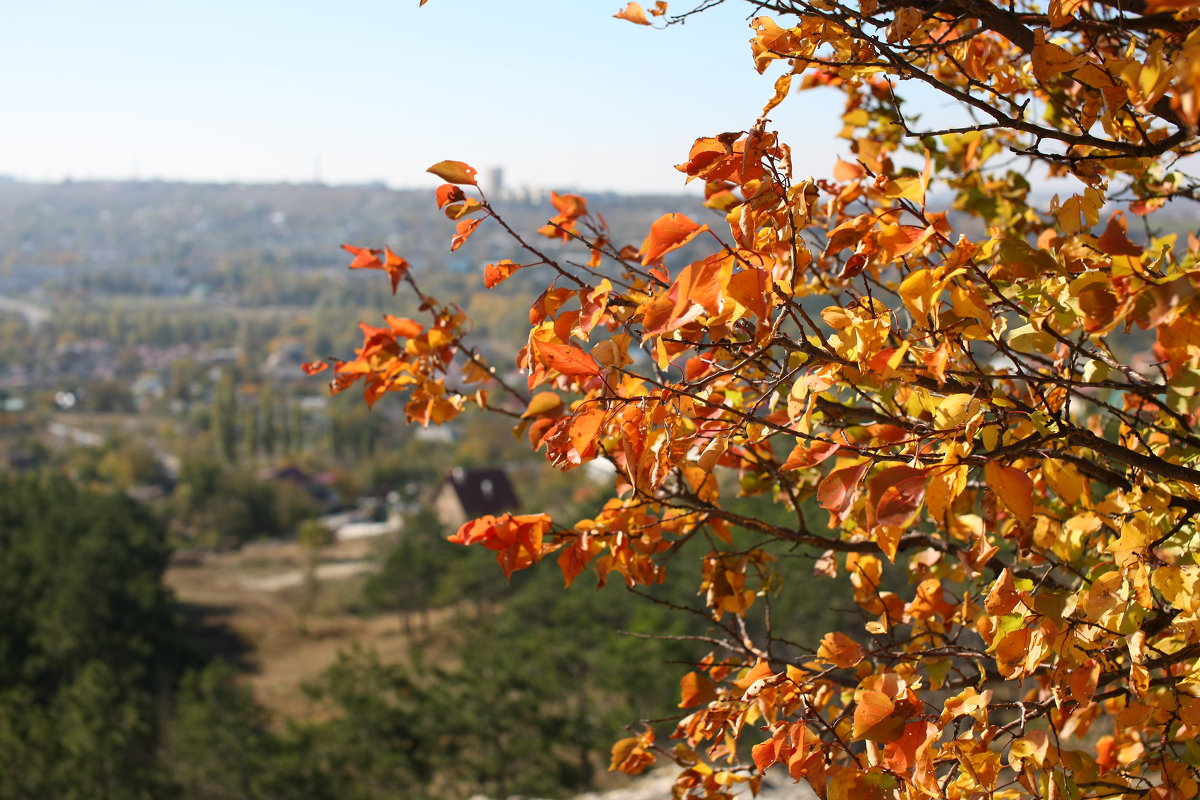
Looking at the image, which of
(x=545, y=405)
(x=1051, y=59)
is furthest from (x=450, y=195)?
(x=1051, y=59)

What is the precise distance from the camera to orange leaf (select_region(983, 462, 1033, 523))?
0.80 metres

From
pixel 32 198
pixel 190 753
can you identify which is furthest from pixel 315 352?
pixel 32 198

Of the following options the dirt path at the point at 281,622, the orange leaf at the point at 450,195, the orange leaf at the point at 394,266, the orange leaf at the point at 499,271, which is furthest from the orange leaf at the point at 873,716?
the dirt path at the point at 281,622

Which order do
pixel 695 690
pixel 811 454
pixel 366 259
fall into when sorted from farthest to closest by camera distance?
pixel 366 259 → pixel 695 690 → pixel 811 454

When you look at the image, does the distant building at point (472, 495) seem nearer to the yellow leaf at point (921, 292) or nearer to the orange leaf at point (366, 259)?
the orange leaf at point (366, 259)

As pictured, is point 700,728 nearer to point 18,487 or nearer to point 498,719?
point 498,719

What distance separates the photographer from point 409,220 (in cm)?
9862

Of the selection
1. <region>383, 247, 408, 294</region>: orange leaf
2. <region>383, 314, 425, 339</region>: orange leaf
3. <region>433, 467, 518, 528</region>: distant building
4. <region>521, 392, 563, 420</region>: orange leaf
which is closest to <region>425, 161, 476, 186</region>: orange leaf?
<region>521, 392, 563, 420</region>: orange leaf

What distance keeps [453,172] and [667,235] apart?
15.1 inches

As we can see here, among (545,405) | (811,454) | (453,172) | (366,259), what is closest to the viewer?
(811,454)

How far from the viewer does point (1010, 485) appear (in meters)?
0.81

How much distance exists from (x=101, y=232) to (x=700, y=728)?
127m

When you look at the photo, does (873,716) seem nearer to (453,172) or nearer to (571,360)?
(571,360)

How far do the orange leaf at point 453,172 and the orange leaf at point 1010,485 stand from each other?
620 mm
